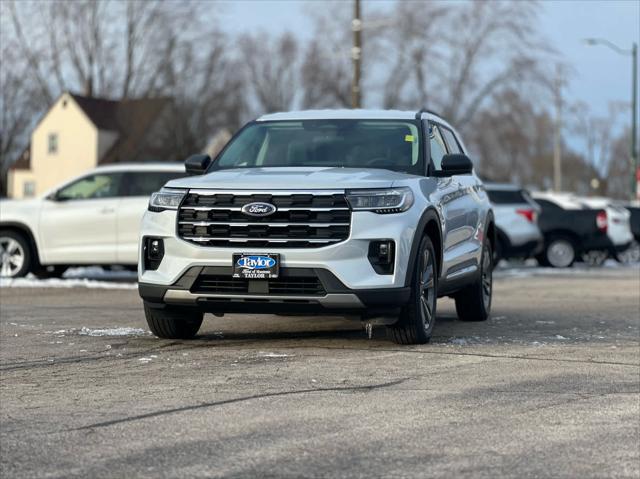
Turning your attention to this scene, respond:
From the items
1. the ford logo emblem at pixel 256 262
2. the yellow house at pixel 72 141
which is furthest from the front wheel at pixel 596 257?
the yellow house at pixel 72 141

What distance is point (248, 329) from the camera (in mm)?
10766

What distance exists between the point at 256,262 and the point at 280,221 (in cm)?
34

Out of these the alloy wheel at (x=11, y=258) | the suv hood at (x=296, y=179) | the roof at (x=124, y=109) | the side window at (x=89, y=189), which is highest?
the roof at (x=124, y=109)

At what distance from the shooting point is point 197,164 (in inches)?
411

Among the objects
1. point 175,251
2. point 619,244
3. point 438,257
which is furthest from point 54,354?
point 619,244

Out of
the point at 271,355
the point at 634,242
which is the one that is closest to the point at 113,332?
the point at 271,355

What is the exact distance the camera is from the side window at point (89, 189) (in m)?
17.9

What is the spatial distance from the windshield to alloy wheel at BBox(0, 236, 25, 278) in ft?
25.5

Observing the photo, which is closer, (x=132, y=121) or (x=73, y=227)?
(x=73, y=227)

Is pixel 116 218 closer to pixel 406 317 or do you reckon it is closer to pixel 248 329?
pixel 248 329

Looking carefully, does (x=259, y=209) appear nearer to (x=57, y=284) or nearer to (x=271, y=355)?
(x=271, y=355)

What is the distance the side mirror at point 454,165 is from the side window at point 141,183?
8.32 m

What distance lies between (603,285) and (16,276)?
8819 millimetres

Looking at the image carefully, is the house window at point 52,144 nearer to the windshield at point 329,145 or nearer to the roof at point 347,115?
the roof at point 347,115
